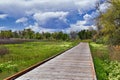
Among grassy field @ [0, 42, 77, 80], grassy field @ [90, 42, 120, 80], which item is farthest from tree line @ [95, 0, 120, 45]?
grassy field @ [90, 42, 120, 80]

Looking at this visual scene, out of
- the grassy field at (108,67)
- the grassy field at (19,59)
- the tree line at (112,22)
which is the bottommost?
the grassy field at (108,67)

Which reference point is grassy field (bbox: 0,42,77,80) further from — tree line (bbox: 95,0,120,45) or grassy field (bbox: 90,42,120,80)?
tree line (bbox: 95,0,120,45)

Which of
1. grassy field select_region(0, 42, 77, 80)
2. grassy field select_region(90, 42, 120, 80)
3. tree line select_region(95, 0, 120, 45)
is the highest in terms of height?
tree line select_region(95, 0, 120, 45)

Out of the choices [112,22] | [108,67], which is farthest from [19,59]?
[112,22]

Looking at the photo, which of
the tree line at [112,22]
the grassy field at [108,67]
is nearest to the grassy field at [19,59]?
the grassy field at [108,67]

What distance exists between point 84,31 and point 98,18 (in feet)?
428

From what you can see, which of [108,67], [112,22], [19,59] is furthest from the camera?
[112,22]

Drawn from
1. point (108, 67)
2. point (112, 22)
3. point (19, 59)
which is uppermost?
point (112, 22)

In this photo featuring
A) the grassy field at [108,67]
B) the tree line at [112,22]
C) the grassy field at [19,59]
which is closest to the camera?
the grassy field at [108,67]

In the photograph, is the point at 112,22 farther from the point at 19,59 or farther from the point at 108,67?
the point at 108,67

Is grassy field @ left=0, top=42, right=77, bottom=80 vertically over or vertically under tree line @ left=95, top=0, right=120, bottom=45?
under

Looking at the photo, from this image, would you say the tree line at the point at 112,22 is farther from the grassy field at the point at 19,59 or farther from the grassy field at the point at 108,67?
the grassy field at the point at 108,67

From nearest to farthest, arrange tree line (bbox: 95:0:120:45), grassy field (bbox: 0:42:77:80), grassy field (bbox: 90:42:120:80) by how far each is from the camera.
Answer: grassy field (bbox: 90:42:120:80), grassy field (bbox: 0:42:77:80), tree line (bbox: 95:0:120:45)

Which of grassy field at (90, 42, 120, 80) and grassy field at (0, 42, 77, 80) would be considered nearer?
grassy field at (90, 42, 120, 80)
